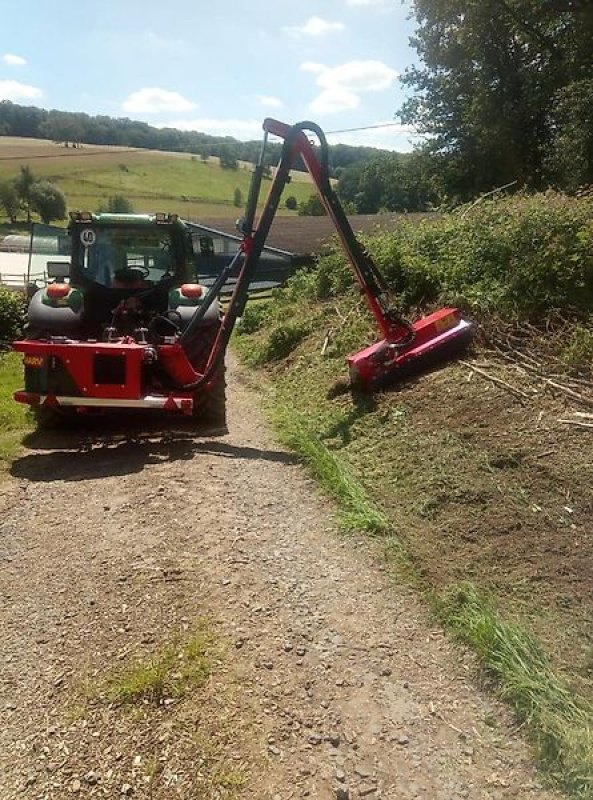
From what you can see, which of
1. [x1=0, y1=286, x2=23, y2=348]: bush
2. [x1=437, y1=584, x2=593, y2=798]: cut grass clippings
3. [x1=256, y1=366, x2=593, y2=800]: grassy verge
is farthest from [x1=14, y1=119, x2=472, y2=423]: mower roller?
[x1=0, y1=286, x2=23, y2=348]: bush

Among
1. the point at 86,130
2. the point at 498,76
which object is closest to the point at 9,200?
the point at 86,130

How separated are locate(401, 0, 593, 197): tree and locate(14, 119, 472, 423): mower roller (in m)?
14.9

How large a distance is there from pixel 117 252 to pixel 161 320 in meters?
1.11

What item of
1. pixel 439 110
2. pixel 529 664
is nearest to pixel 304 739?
pixel 529 664

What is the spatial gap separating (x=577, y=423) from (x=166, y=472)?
3293 millimetres

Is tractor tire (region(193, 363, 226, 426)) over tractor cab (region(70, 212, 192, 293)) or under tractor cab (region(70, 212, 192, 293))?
under

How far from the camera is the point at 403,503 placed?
4996 millimetres

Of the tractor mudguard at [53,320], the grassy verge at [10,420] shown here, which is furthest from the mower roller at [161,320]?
the grassy verge at [10,420]

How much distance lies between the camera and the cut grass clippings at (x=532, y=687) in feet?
8.76

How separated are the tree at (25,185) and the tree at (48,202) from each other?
2.82ft

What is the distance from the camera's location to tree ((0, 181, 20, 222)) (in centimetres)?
5597

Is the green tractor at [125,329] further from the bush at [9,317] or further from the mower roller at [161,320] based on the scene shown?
the bush at [9,317]

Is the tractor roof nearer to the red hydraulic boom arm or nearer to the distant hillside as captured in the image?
the red hydraulic boom arm

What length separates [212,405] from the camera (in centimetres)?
782
